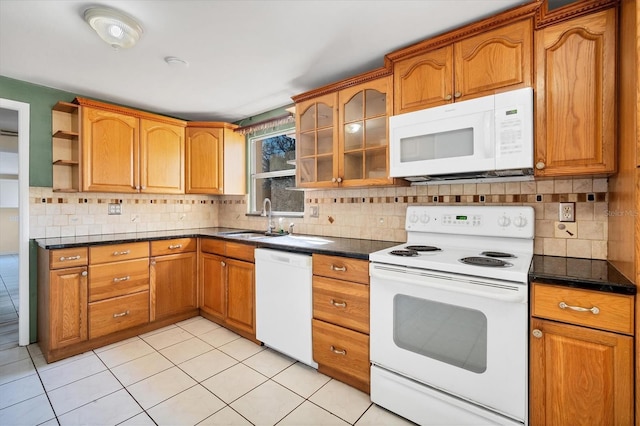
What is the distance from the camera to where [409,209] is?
87.9 inches

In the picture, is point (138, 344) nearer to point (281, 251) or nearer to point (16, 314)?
point (281, 251)

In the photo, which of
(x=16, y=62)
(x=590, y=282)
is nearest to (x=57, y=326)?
(x=16, y=62)

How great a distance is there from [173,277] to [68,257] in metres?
0.85

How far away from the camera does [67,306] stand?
2385 millimetres

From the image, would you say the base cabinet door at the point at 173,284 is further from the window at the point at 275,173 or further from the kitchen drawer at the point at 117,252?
the window at the point at 275,173

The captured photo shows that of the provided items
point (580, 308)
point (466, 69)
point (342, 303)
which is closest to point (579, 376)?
point (580, 308)

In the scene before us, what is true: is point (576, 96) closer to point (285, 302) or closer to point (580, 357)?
point (580, 357)

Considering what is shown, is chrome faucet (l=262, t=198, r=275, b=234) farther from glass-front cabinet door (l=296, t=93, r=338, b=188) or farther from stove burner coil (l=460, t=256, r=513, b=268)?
stove burner coil (l=460, t=256, r=513, b=268)

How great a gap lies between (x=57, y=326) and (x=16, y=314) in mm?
1613

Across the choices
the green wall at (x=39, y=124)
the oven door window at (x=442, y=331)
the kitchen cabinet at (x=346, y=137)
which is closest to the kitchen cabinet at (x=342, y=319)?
the oven door window at (x=442, y=331)

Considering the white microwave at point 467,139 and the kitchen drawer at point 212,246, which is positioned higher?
the white microwave at point 467,139

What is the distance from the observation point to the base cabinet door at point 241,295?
102 inches

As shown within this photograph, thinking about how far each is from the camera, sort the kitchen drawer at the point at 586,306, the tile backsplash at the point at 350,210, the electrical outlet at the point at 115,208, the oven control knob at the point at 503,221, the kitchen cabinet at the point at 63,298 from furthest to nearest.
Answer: the electrical outlet at the point at 115,208 < the kitchen cabinet at the point at 63,298 < the oven control knob at the point at 503,221 < the tile backsplash at the point at 350,210 < the kitchen drawer at the point at 586,306

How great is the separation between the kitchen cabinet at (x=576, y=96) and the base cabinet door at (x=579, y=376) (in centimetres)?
77
